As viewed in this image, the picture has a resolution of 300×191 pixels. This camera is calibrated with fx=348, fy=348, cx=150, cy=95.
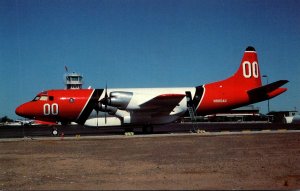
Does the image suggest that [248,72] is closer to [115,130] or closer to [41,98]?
[115,130]

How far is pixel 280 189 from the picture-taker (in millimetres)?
6988

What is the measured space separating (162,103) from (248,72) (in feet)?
30.4

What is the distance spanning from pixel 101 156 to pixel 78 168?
2972mm

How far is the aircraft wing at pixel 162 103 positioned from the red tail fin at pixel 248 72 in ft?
22.4

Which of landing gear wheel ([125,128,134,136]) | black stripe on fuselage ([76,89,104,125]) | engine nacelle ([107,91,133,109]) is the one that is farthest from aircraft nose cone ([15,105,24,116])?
landing gear wheel ([125,128,134,136])

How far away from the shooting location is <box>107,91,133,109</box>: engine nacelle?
26964 mm

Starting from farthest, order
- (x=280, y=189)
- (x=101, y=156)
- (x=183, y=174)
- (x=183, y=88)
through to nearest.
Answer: (x=183, y=88) < (x=101, y=156) < (x=183, y=174) < (x=280, y=189)

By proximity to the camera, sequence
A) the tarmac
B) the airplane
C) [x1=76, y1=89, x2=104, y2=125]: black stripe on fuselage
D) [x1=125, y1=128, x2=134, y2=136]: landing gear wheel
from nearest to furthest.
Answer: the tarmac → [x1=125, y1=128, x2=134, y2=136]: landing gear wheel → the airplane → [x1=76, y1=89, x2=104, y2=125]: black stripe on fuselage

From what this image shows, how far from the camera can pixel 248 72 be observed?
31.2 m

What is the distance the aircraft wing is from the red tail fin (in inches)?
269

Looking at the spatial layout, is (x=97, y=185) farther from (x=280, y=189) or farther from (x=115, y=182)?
(x=280, y=189)

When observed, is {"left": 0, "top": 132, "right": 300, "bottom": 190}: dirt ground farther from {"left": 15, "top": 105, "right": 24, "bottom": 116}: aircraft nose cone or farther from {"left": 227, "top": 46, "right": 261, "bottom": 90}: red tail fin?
{"left": 227, "top": 46, "right": 261, "bottom": 90}: red tail fin

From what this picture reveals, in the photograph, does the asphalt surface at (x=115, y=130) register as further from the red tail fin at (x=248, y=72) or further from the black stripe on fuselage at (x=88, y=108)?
the red tail fin at (x=248, y=72)

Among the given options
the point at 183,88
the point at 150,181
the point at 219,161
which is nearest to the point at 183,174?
the point at 150,181
